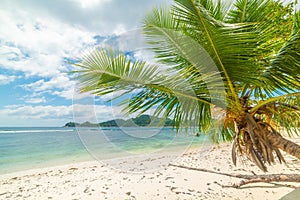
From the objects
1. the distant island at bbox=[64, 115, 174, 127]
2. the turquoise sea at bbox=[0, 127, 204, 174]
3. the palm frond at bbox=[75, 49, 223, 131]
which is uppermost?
the palm frond at bbox=[75, 49, 223, 131]

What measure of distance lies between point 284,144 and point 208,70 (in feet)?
3.69

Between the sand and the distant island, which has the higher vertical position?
the distant island

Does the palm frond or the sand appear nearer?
the palm frond

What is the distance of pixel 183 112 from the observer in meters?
2.02

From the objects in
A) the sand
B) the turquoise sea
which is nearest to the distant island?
the turquoise sea

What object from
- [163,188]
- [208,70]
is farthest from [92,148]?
[208,70]

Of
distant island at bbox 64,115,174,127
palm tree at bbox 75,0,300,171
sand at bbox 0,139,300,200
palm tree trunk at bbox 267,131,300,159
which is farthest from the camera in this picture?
sand at bbox 0,139,300,200

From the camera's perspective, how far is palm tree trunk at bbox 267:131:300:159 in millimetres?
1917

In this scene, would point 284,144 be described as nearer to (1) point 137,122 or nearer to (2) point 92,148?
(1) point 137,122

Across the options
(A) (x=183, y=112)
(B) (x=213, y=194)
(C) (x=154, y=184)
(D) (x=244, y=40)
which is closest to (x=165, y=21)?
(D) (x=244, y=40)

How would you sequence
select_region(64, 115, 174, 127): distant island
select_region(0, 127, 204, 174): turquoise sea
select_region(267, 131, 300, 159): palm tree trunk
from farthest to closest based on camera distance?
select_region(0, 127, 204, 174): turquoise sea, select_region(64, 115, 174, 127): distant island, select_region(267, 131, 300, 159): palm tree trunk

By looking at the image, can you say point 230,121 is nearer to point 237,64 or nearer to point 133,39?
point 237,64

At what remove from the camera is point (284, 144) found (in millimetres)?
2004

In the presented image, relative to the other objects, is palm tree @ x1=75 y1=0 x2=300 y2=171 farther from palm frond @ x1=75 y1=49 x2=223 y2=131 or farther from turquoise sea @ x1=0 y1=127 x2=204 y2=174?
turquoise sea @ x1=0 y1=127 x2=204 y2=174
